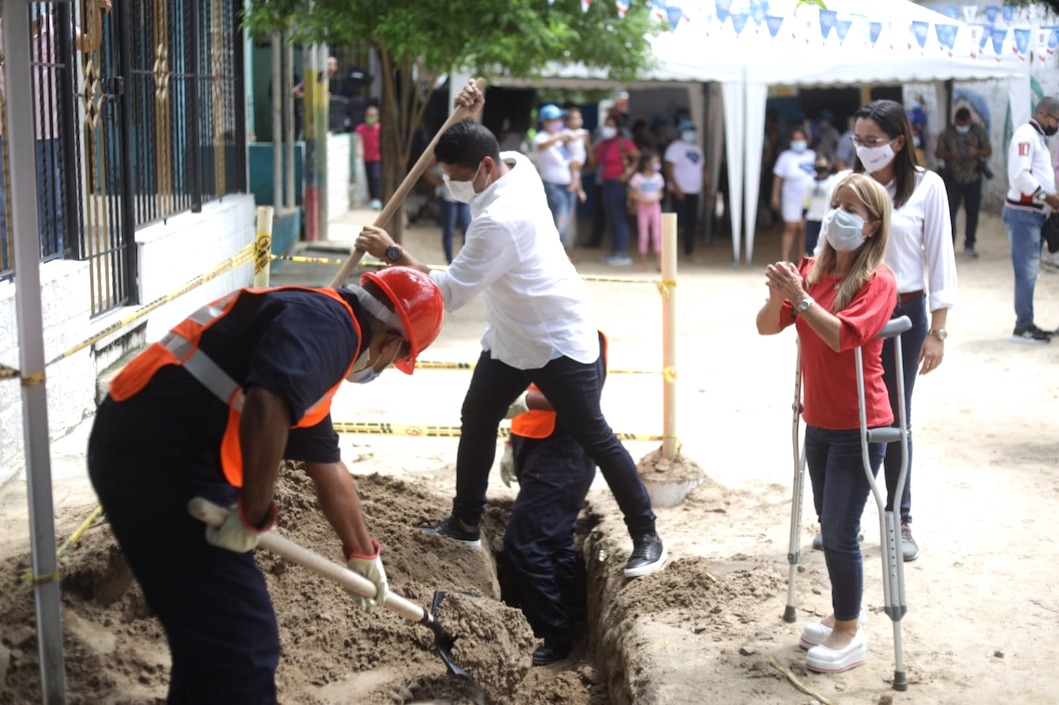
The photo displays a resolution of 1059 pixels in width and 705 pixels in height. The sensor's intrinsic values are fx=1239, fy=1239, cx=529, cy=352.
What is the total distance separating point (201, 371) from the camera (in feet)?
9.64

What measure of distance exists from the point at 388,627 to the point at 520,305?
4.36 ft

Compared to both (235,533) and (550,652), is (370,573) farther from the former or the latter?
(550,652)

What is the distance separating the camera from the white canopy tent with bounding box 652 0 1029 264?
14.6m

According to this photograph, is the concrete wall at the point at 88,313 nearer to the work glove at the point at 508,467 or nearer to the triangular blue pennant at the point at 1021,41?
the work glove at the point at 508,467

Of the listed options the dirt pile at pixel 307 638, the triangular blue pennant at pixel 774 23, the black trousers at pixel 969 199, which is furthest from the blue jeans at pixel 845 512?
the black trousers at pixel 969 199

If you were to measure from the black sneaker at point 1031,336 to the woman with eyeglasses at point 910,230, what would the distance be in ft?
20.0

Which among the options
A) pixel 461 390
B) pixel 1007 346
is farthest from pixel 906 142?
pixel 1007 346

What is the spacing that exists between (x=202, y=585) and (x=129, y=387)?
0.51 m

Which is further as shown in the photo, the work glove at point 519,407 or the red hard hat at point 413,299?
the work glove at point 519,407

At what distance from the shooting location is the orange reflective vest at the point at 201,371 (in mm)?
2941

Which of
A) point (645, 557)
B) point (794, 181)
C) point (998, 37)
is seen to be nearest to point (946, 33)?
point (998, 37)

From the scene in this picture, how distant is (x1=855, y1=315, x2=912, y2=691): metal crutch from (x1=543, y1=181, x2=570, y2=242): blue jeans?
443 inches

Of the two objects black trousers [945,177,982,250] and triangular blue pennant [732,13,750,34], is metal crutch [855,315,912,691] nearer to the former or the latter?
triangular blue pennant [732,13,750,34]

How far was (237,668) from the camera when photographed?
2984mm
